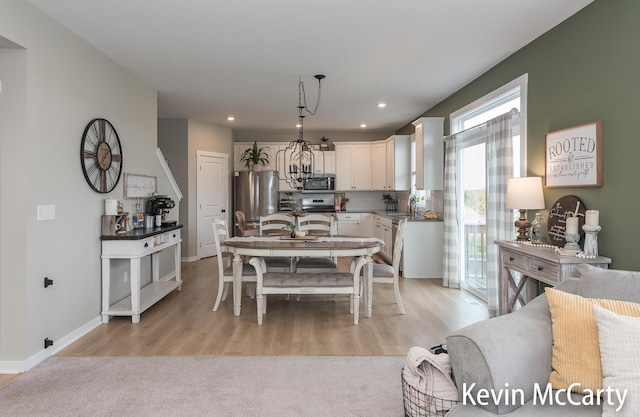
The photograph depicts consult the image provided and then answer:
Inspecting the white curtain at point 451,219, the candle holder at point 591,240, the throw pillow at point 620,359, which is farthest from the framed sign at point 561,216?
the white curtain at point 451,219

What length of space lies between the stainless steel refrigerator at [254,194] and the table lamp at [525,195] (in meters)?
5.26

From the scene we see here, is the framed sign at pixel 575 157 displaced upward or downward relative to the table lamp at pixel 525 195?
upward

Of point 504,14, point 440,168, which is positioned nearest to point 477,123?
point 440,168

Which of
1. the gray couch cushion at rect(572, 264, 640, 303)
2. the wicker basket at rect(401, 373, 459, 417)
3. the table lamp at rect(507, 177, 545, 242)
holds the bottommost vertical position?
the wicker basket at rect(401, 373, 459, 417)

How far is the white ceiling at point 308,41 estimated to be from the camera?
9.75 ft

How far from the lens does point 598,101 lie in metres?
2.83

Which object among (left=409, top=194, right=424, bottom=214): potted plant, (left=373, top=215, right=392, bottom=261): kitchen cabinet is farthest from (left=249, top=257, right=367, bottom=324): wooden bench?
(left=409, top=194, right=424, bottom=214): potted plant

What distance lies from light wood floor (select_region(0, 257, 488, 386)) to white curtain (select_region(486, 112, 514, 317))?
411 millimetres

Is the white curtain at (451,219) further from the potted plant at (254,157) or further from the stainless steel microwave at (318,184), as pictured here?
the potted plant at (254,157)

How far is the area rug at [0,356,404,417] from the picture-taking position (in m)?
2.26

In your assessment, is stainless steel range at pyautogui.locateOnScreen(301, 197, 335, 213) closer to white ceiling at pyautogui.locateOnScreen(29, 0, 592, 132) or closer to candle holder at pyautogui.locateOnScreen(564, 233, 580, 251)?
white ceiling at pyautogui.locateOnScreen(29, 0, 592, 132)

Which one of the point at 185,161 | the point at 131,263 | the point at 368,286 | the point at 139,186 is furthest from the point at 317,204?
the point at 131,263

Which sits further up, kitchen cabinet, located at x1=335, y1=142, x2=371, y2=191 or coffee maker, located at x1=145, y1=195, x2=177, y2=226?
kitchen cabinet, located at x1=335, y1=142, x2=371, y2=191

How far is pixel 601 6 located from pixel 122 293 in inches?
201
